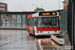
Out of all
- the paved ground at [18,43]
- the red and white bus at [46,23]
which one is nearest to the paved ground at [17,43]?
the paved ground at [18,43]

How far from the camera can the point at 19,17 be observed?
52.3 m

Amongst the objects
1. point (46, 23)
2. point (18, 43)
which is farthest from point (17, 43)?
point (46, 23)

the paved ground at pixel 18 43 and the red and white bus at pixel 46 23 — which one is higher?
the red and white bus at pixel 46 23

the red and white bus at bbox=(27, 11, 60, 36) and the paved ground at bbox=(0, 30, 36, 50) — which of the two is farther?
the red and white bus at bbox=(27, 11, 60, 36)

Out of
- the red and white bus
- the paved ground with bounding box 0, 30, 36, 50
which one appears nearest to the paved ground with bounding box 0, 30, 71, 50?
the paved ground with bounding box 0, 30, 36, 50

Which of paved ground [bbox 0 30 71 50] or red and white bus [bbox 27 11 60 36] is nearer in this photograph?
paved ground [bbox 0 30 71 50]

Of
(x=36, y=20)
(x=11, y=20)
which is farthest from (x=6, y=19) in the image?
(x=36, y=20)

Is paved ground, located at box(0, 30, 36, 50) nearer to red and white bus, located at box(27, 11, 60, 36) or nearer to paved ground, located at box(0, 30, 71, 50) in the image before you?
paved ground, located at box(0, 30, 71, 50)

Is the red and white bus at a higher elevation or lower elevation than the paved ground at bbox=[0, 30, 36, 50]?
higher

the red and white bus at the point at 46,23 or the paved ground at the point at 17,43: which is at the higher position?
the red and white bus at the point at 46,23

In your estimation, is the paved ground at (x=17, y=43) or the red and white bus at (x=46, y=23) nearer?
the paved ground at (x=17, y=43)

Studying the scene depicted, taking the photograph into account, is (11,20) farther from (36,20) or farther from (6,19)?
(36,20)

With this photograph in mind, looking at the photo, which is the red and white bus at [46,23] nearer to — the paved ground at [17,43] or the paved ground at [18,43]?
the paved ground at [18,43]

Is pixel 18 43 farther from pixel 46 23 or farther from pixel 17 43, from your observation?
pixel 46 23
